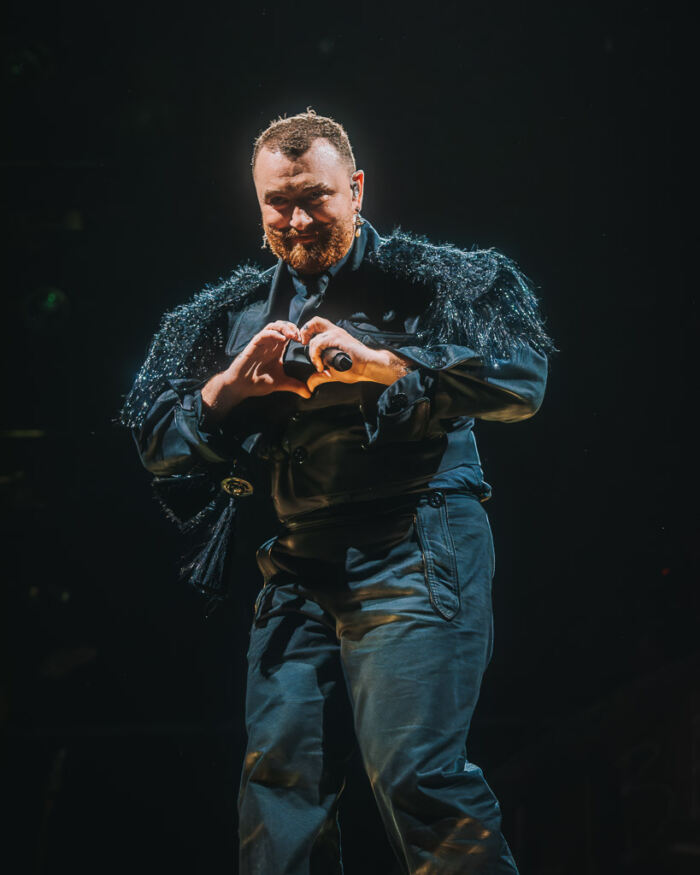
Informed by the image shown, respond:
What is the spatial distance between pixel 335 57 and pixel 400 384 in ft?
5.03

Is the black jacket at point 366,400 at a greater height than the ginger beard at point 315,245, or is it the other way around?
the ginger beard at point 315,245

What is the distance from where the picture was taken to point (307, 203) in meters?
1.35

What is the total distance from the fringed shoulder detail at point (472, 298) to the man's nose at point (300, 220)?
0.17 meters

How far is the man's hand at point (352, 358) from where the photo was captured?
46.0 inches

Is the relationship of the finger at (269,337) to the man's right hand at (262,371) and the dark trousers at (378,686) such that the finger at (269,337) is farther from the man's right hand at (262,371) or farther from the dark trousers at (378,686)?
the dark trousers at (378,686)

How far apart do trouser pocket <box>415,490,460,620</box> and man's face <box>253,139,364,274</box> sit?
1.60 ft

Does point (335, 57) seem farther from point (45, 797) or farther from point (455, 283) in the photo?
point (45, 797)

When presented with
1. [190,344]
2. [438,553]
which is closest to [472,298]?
[438,553]

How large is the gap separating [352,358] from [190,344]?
0.47 meters

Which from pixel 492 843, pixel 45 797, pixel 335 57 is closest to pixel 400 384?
pixel 492 843

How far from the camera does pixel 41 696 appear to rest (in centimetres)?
232

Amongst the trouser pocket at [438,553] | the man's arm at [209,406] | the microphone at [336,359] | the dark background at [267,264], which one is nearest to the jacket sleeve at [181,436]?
the man's arm at [209,406]

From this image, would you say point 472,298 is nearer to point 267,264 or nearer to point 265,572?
point 265,572

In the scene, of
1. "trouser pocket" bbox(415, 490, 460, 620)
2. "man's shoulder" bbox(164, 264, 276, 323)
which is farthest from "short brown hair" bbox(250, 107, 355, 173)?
"trouser pocket" bbox(415, 490, 460, 620)
